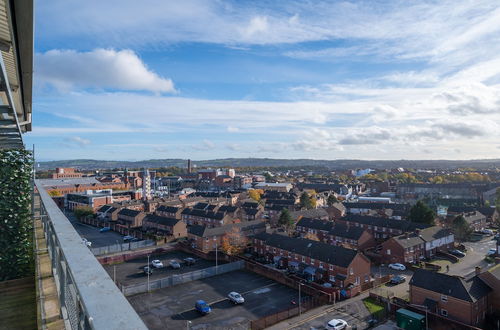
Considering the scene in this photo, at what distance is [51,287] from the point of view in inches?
213

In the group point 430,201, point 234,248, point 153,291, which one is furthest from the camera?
point 430,201

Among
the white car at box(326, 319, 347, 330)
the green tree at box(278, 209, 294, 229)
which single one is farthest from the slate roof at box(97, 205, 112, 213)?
the white car at box(326, 319, 347, 330)

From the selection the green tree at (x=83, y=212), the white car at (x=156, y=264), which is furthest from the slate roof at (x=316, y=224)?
the green tree at (x=83, y=212)

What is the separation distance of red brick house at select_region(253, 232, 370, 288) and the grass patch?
2659 millimetres

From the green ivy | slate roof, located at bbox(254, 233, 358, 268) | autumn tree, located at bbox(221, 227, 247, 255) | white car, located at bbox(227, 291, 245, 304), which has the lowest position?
white car, located at bbox(227, 291, 245, 304)

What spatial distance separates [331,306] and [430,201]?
5840cm

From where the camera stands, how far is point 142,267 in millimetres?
30281

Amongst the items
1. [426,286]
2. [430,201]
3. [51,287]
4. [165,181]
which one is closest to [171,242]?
[426,286]

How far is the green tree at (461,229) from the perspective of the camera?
39231mm

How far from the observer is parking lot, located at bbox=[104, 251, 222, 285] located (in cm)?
2736

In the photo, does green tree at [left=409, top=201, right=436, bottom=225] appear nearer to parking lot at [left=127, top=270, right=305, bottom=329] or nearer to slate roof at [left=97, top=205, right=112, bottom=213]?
parking lot at [left=127, top=270, right=305, bottom=329]

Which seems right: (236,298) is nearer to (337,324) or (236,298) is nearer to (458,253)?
(337,324)

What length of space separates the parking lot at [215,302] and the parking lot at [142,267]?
11.0 ft

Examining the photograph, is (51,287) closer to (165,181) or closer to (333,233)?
(333,233)
